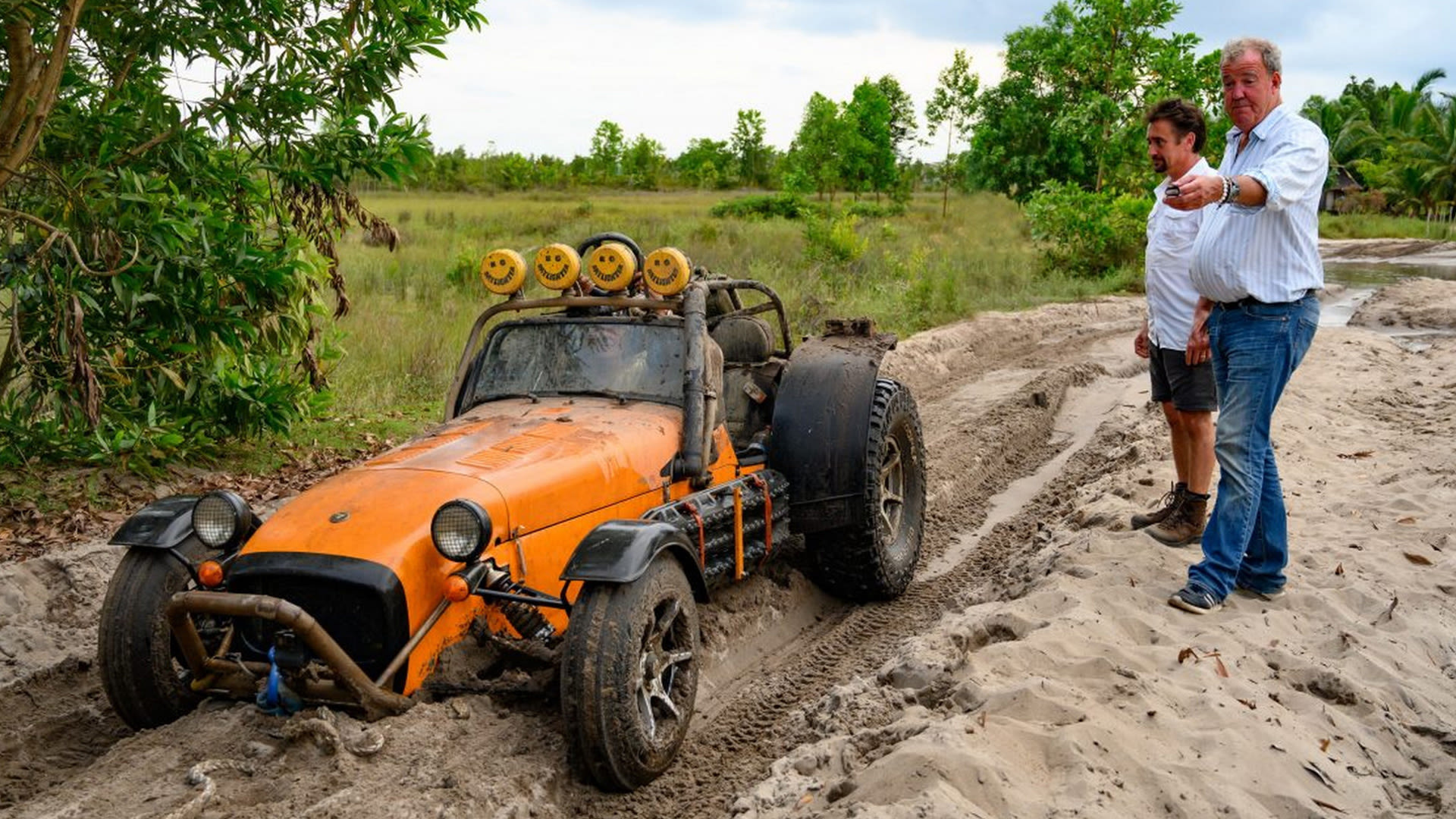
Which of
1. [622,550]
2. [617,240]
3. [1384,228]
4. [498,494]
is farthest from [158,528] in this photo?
[1384,228]

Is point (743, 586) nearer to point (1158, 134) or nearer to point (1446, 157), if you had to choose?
point (1158, 134)

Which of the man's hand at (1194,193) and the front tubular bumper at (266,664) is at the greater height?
the man's hand at (1194,193)

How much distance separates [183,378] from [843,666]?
199 inches

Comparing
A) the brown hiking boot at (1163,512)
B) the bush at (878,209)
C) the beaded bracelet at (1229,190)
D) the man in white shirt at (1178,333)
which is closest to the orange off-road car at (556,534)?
the brown hiking boot at (1163,512)

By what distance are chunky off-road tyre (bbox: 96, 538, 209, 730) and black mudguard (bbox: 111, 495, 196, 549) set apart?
0.04 m

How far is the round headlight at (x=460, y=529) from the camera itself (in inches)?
159

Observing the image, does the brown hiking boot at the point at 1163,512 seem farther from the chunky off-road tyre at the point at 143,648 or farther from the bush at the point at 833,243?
the bush at the point at 833,243

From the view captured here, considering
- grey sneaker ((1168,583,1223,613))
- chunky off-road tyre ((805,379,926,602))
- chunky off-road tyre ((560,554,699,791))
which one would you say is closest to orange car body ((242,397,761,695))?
chunky off-road tyre ((560,554,699,791))

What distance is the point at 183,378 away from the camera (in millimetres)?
7883

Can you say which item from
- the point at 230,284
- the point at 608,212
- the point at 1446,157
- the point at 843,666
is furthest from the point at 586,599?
the point at 1446,157

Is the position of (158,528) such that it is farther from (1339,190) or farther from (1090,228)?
(1339,190)

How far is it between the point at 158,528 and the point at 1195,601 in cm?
425

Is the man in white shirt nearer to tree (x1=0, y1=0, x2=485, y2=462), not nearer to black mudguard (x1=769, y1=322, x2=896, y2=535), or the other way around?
black mudguard (x1=769, y1=322, x2=896, y2=535)

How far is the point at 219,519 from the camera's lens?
446 centimetres
